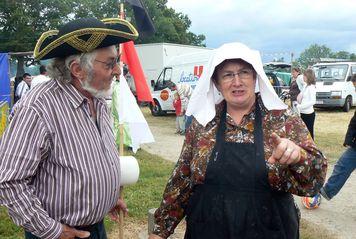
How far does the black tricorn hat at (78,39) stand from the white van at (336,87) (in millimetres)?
16692

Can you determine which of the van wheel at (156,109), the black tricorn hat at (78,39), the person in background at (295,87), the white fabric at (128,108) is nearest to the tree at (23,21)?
the van wheel at (156,109)

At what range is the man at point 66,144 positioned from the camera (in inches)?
78.5

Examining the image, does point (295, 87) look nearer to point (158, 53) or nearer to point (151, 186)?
point (151, 186)

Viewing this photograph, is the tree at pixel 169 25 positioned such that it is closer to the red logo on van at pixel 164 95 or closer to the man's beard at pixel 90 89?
the red logo on van at pixel 164 95

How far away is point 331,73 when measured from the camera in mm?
18875

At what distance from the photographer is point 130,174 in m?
2.78

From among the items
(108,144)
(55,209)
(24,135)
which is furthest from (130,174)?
(24,135)

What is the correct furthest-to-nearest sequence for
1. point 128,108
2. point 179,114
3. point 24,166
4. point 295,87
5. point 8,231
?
point 179,114, point 295,87, point 128,108, point 8,231, point 24,166

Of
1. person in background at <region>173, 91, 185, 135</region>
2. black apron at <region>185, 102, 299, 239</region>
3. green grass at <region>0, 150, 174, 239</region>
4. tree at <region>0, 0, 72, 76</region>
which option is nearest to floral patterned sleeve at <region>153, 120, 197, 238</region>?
black apron at <region>185, 102, 299, 239</region>

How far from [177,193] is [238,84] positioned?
0.72 m

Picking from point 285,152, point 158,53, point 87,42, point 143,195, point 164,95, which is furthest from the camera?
point 158,53

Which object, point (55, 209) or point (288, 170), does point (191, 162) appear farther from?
point (55, 209)

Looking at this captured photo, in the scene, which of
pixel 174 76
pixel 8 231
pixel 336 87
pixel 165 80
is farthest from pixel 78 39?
pixel 336 87

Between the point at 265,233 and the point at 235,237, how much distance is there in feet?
0.49
